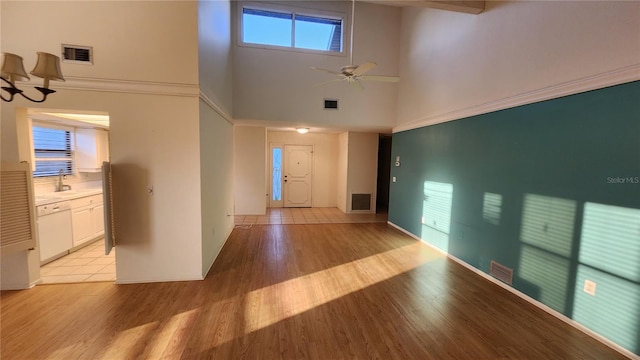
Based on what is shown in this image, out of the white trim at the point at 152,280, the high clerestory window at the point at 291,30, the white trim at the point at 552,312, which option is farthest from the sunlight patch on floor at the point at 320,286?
the high clerestory window at the point at 291,30

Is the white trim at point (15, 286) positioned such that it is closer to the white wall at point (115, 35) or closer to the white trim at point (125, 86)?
the white trim at point (125, 86)

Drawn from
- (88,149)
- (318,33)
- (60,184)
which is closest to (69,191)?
(60,184)

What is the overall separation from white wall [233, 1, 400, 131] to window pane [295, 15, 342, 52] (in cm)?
22

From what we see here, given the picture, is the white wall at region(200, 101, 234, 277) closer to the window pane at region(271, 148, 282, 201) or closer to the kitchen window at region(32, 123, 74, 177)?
the kitchen window at region(32, 123, 74, 177)

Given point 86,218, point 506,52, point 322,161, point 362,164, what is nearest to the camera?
point 506,52

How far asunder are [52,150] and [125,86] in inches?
105

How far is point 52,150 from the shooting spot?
4242 mm

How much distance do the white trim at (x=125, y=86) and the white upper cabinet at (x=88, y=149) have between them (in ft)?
6.85

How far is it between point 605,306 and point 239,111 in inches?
224

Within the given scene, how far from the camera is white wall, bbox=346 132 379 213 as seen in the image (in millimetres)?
7242

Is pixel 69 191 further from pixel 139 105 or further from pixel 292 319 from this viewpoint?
pixel 292 319

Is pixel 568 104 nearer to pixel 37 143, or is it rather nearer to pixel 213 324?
pixel 213 324

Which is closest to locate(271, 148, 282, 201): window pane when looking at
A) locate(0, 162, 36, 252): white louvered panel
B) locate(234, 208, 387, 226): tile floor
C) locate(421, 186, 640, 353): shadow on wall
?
locate(234, 208, 387, 226): tile floor

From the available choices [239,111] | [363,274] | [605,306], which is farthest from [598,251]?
[239,111]
